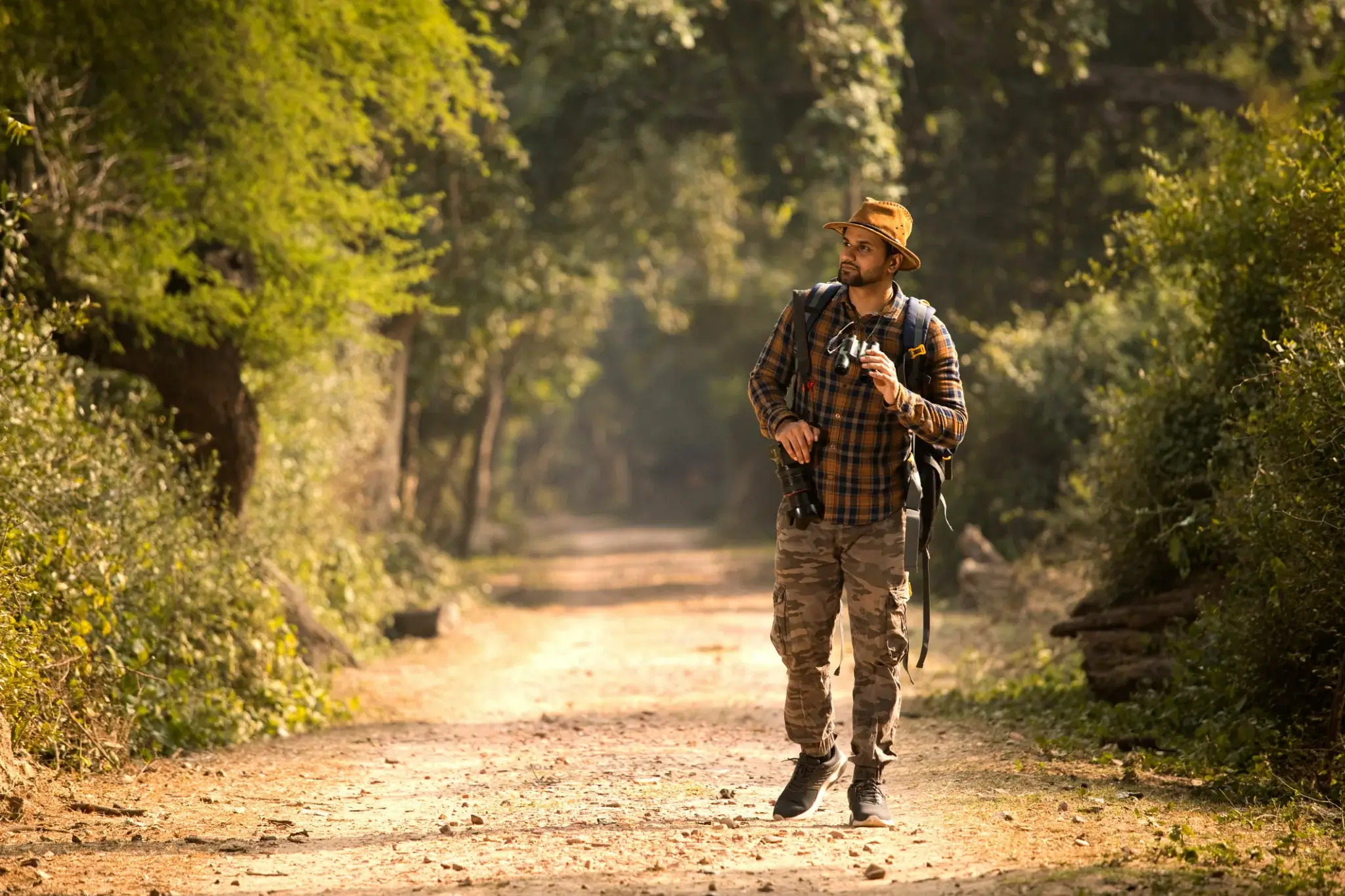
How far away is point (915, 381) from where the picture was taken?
6.63 meters

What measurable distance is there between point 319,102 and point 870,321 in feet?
22.4

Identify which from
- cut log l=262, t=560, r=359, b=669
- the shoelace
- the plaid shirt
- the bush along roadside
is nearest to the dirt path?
the shoelace

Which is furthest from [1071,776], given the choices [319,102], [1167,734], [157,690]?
[319,102]

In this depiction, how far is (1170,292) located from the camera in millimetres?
15414

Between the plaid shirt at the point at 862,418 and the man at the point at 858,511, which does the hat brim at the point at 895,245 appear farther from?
the plaid shirt at the point at 862,418

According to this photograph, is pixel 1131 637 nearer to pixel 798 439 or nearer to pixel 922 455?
pixel 922 455

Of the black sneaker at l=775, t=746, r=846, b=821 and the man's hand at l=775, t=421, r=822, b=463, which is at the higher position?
the man's hand at l=775, t=421, r=822, b=463

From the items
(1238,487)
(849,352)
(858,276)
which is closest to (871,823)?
(849,352)

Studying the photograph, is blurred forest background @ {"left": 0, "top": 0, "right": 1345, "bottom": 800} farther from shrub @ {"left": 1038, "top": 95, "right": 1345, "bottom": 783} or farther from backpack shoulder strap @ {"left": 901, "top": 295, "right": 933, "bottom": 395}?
backpack shoulder strap @ {"left": 901, "top": 295, "right": 933, "bottom": 395}

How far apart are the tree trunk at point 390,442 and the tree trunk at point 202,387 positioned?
846cm

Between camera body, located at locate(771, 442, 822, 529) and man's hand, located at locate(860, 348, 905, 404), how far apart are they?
59cm

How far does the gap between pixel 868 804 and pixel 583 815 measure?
4.55 feet

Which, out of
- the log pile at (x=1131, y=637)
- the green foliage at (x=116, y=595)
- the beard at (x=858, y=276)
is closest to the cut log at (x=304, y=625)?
the green foliage at (x=116, y=595)

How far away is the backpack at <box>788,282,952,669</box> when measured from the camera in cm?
660
